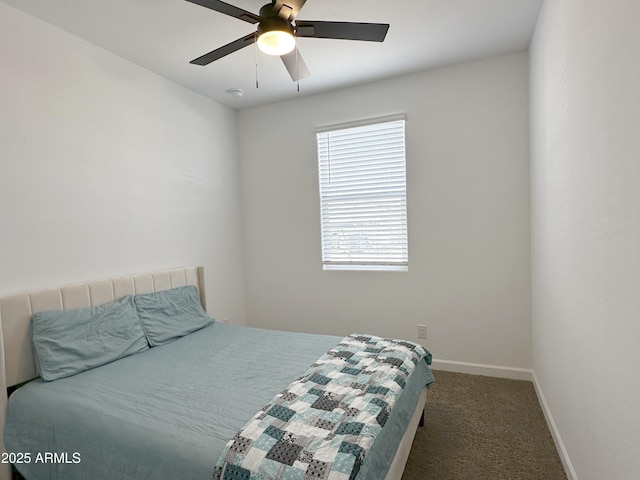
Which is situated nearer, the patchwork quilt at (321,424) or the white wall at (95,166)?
the patchwork quilt at (321,424)

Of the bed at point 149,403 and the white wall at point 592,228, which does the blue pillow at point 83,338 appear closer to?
the bed at point 149,403

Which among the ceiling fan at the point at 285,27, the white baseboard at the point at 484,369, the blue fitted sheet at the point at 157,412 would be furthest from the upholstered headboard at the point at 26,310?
the white baseboard at the point at 484,369

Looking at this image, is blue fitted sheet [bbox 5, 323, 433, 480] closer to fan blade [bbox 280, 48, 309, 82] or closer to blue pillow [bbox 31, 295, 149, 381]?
blue pillow [bbox 31, 295, 149, 381]

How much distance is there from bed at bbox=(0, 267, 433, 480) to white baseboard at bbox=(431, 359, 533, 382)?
110 cm

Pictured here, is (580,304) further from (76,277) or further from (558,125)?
(76,277)

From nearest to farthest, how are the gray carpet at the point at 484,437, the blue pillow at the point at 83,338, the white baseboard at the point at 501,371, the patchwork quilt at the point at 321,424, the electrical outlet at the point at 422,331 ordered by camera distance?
the patchwork quilt at the point at 321,424, the gray carpet at the point at 484,437, the blue pillow at the point at 83,338, the white baseboard at the point at 501,371, the electrical outlet at the point at 422,331

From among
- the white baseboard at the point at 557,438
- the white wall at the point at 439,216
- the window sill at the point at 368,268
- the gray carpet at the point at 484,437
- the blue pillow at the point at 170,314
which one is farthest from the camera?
the window sill at the point at 368,268

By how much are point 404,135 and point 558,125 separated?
5.01ft

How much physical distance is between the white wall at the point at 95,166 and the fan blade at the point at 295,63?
153 cm

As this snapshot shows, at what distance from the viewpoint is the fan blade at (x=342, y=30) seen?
1.72m

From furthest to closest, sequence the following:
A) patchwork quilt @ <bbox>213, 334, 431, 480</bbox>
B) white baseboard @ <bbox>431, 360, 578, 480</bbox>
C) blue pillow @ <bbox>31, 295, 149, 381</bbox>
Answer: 1. white baseboard @ <bbox>431, 360, 578, 480</bbox>
2. blue pillow @ <bbox>31, 295, 149, 381</bbox>
3. patchwork quilt @ <bbox>213, 334, 431, 480</bbox>

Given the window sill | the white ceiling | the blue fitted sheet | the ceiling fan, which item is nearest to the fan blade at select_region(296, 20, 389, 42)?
the ceiling fan

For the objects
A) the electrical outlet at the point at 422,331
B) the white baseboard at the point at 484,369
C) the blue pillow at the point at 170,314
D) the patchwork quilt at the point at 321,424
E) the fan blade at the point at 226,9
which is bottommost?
the white baseboard at the point at 484,369

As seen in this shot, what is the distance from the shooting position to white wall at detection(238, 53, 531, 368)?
2980 mm
